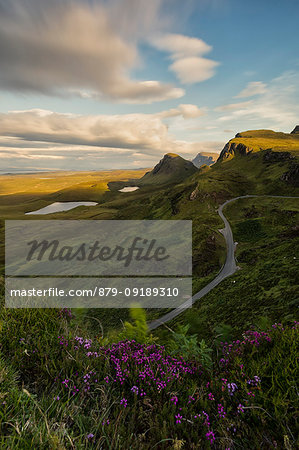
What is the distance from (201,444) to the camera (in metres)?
2.85

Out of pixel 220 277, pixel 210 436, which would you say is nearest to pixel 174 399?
pixel 210 436

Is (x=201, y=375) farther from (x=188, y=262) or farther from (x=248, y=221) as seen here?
(x=248, y=221)

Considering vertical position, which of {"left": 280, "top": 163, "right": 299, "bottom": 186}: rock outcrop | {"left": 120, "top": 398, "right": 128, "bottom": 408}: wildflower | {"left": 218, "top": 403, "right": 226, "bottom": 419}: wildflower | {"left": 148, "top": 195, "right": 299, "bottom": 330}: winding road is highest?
{"left": 280, "top": 163, "right": 299, "bottom": 186}: rock outcrop

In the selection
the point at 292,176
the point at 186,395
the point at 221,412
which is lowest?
the point at 186,395

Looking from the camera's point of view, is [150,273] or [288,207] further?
[288,207]

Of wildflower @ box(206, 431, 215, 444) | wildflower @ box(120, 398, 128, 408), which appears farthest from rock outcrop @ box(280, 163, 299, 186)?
wildflower @ box(120, 398, 128, 408)

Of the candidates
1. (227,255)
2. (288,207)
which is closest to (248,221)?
(288,207)

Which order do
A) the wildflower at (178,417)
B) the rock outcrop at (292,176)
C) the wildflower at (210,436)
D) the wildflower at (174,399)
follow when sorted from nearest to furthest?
the wildflower at (210,436)
the wildflower at (178,417)
the wildflower at (174,399)
the rock outcrop at (292,176)

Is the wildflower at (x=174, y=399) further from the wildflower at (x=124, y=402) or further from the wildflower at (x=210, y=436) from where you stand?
the wildflower at (x=124, y=402)

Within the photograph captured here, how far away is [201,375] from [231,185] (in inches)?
7266

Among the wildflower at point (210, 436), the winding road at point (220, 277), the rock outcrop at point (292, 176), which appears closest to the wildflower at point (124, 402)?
the wildflower at point (210, 436)

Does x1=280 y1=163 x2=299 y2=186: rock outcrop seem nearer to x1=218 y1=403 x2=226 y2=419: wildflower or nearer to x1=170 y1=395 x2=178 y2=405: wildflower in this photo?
x1=218 y1=403 x2=226 y2=419: wildflower

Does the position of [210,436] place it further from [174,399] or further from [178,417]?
[174,399]

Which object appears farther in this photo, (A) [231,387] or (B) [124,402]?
(A) [231,387]
